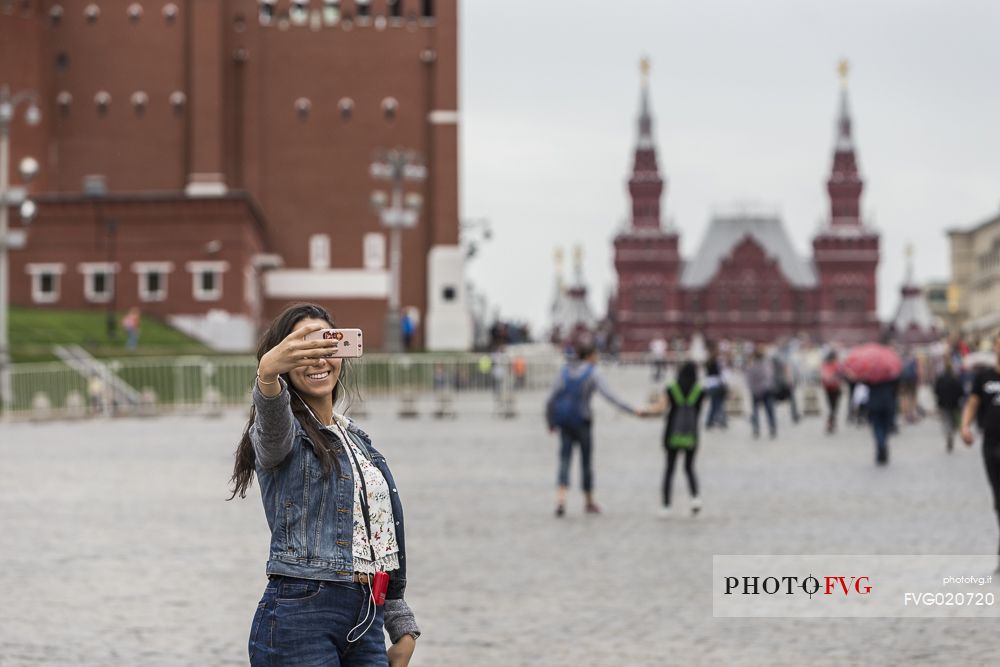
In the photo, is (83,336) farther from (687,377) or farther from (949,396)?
(687,377)

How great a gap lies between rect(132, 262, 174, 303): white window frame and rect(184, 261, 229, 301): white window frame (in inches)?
33.3

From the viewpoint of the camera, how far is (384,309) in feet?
233

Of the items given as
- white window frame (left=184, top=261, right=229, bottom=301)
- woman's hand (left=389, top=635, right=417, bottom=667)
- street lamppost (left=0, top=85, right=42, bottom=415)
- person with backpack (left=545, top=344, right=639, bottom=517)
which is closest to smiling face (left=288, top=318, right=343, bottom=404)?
woman's hand (left=389, top=635, right=417, bottom=667)

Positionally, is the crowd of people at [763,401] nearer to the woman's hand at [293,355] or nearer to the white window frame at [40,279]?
the woman's hand at [293,355]

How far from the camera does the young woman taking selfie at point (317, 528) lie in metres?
4.48

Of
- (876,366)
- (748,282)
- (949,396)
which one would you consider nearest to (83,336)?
(949,396)

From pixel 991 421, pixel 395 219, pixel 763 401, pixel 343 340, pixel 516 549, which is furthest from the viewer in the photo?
pixel 395 219

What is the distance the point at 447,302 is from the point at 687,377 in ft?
183

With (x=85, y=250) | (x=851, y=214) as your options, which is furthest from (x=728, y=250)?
(x=85, y=250)

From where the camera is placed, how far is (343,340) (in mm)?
4301

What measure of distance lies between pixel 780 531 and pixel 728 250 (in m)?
124

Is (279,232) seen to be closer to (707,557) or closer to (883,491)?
(883,491)

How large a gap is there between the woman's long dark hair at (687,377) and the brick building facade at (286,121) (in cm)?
5478

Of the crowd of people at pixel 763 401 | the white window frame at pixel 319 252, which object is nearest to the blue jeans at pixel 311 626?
the crowd of people at pixel 763 401
